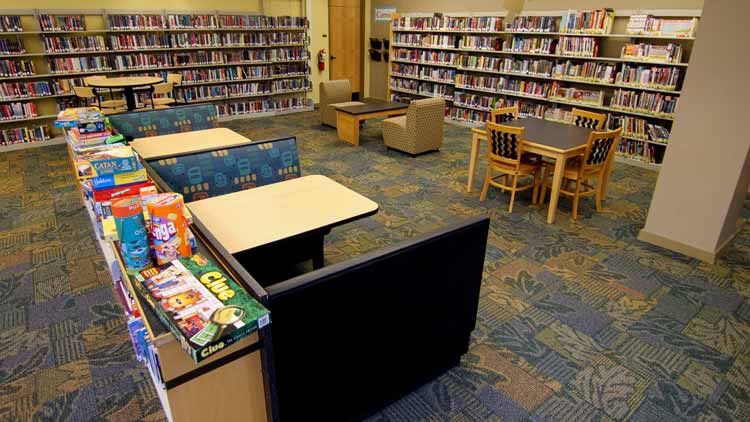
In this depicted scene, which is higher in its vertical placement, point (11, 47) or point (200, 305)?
point (11, 47)

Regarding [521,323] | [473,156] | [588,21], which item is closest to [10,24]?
[473,156]

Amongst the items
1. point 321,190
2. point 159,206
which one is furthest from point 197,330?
point 321,190

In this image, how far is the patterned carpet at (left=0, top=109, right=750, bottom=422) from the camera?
92.1 inches

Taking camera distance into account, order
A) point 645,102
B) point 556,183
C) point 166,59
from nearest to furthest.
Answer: point 556,183
point 645,102
point 166,59

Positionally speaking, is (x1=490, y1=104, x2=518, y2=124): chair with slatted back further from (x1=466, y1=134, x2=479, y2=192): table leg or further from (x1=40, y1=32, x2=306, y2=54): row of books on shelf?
(x1=40, y1=32, x2=306, y2=54): row of books on shelf

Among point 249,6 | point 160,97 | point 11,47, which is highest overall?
point 249,6

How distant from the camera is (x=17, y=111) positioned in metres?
6.79

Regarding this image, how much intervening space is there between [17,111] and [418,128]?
6147 mm

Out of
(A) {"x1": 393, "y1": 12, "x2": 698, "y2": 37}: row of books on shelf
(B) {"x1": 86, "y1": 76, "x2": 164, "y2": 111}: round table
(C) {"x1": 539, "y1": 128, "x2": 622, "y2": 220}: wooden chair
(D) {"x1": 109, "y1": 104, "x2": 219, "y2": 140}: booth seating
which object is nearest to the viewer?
(C) {"x1": 539, "y1": 128, "x2": 622, "y2": 220}: wooden chair

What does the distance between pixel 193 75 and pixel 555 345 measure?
26.3 ft

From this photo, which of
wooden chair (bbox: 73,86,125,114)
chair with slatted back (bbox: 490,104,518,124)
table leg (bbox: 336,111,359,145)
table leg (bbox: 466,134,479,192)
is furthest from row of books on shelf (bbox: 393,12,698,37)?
wooden chair (bbox: 73,86,125,114)

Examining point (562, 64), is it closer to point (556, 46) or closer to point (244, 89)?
point (556, 46)

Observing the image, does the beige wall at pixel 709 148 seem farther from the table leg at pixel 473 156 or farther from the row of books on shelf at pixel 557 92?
the row of books on shelf at pixel 557 92

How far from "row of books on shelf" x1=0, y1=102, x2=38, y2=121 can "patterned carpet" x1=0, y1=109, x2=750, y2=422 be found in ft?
8.28
